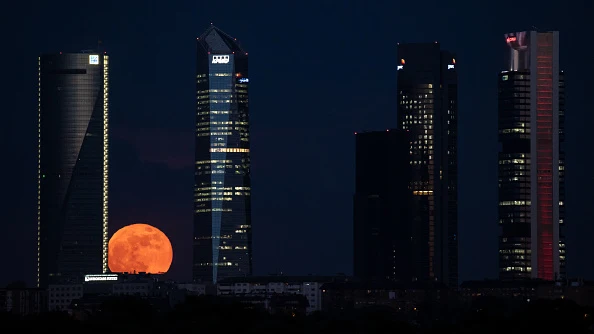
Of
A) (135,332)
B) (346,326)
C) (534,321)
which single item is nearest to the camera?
(135,332)

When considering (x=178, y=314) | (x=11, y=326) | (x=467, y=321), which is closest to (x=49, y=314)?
(x=178, y=314)

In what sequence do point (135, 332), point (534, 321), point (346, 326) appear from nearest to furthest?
point (135, 332) < point (534, 321) < point (346, 326)

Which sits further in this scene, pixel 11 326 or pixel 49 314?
pixel 49 314

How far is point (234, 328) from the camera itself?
17362 cm

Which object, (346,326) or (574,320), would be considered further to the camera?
(346,326)

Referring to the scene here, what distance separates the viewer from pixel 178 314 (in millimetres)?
197125

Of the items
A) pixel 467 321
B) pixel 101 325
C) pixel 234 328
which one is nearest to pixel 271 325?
pixel 234 328

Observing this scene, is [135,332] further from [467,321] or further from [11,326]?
[467,321]

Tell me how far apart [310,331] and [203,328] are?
1269 centimetres

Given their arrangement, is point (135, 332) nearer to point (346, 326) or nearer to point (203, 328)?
point (203, 328)

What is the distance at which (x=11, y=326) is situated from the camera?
166 meters

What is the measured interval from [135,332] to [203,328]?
253 inches

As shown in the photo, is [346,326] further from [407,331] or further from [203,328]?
[203,328]

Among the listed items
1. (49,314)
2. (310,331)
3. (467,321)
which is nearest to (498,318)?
(467,321)
